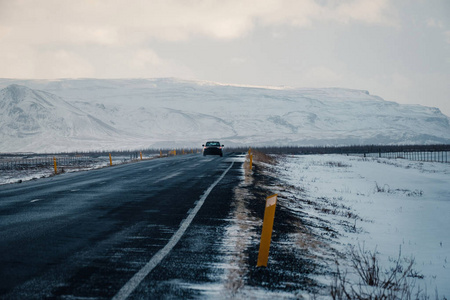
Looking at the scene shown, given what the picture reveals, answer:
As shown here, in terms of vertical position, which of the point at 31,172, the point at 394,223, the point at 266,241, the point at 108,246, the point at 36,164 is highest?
the point at 266,241

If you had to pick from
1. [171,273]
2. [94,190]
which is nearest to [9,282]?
[171,273]

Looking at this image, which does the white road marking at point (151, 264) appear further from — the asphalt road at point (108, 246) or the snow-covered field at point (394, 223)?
the snow-covered field at point (394, 223)

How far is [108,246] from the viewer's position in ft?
21.2

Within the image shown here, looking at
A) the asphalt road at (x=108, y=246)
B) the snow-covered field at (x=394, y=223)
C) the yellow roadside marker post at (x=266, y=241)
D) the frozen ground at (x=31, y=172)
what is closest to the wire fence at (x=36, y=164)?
the frozen ground at (x=31, y=172)

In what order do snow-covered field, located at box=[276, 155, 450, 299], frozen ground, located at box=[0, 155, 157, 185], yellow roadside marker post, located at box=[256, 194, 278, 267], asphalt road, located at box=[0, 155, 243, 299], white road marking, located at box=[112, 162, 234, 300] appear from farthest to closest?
frozen ground, located at box=[0, 155, 157, 185]
snow-covered field, located at box=[276, 155, 450, 299]
yellow roadside marker post, located at box=[256, 194, 278, 267]
asphalt road, located at box=[0, 155, 243, 299]
white road marking, located at box=[112, 162, 234, 300]

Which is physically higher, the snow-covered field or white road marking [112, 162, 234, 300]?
white road marking [112, 162, 234, 300]

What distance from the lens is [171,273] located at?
5191 millimetres

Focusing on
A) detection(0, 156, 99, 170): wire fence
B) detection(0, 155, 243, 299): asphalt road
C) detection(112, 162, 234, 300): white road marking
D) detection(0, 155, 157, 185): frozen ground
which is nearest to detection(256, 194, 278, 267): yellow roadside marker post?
detection(0, 155, 243, 299): asphalt road

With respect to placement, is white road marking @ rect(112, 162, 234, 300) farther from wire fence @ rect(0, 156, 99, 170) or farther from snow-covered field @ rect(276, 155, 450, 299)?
wire fence @ rect(0, 156, 99, 170)

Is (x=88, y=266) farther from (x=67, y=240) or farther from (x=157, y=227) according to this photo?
(x=157, y=227)

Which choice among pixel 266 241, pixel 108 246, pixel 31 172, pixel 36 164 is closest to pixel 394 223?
pixel 266 241

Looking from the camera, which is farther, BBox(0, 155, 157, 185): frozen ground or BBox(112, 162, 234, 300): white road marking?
BBox(0, 155, 157, 185): frozen ground

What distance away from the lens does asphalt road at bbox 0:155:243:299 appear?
15.2 ft

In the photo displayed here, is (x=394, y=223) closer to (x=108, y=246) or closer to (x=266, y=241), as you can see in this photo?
(x=266, y=241)
